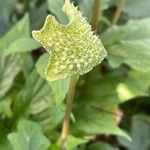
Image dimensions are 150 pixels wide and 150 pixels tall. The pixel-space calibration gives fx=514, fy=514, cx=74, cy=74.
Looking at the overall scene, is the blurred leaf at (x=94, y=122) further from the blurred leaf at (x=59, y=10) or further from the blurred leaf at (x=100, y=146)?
the blurred leaf at (x=59, y=10)

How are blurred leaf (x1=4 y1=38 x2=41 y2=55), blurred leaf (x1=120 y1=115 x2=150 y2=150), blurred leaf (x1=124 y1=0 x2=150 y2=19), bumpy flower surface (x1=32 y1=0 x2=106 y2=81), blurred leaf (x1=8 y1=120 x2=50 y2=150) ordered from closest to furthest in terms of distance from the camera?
bumpy flower surface (x1=32 y1=0 x2=106 y2=81) → blurred leaf (x1=8 y1=120 x2=50 y2=150) → blurred leaf (x1=4 y1=38 x2=41 y2=55) → blurred leaf (x1=120 y1=115 x2=150 y2=150) → blurred leaf (x1=124 y1=0 x2=150 y2=19)

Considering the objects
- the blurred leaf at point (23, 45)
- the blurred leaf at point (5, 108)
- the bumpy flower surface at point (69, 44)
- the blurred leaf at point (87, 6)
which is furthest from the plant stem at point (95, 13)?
the bumpy flower surface at point (69, 44)

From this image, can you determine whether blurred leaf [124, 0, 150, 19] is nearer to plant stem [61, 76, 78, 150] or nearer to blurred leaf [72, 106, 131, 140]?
blurred leaf [72, 106, 131, 140]

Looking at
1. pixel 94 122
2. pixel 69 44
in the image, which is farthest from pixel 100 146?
pixel 69 44

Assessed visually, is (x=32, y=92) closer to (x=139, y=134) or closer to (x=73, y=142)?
(x=73, y=142)

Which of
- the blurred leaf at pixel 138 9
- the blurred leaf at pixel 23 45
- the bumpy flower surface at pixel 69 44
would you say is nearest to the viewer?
the bumpy flower surface at pixel 69 44

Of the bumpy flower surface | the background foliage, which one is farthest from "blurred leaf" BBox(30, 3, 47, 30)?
the bumpy flower surface
